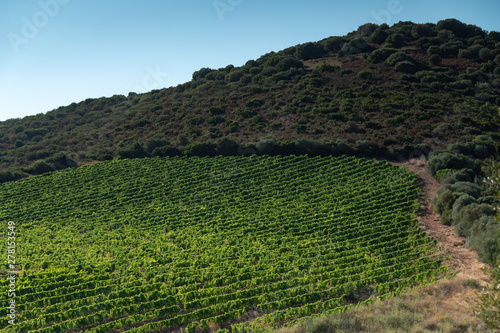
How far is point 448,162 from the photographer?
3462 centimetres

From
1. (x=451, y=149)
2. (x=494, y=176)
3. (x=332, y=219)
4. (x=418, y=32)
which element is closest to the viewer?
(x=494, y=176)

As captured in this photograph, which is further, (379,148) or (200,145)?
(200,145)

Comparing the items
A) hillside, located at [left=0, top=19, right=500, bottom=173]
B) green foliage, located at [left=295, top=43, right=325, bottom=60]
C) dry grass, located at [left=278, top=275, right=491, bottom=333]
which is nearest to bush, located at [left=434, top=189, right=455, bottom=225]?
dry grass, located at [left=278, top=275, right=491, bottom=333]

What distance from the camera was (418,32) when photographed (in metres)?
78.8

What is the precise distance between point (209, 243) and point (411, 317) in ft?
47.3

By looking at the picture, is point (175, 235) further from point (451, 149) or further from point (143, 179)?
point (451, 149)

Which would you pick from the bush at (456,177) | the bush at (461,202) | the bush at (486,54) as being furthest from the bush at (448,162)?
the bush at (486,54)

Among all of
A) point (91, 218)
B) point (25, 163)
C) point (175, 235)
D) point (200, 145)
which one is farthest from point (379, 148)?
point (25, 163)

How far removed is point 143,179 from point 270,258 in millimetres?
22637

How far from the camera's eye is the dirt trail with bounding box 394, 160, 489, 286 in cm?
2008

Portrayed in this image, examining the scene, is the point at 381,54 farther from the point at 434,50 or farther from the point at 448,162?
the point at 448,162

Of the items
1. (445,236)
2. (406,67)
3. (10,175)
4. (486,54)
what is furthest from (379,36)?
(10,175)

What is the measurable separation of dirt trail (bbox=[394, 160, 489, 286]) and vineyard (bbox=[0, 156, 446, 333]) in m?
0.81

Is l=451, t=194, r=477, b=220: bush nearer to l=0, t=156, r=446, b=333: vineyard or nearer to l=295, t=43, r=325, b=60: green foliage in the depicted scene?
l=0, t=156, r=446, b=333: vineyard
